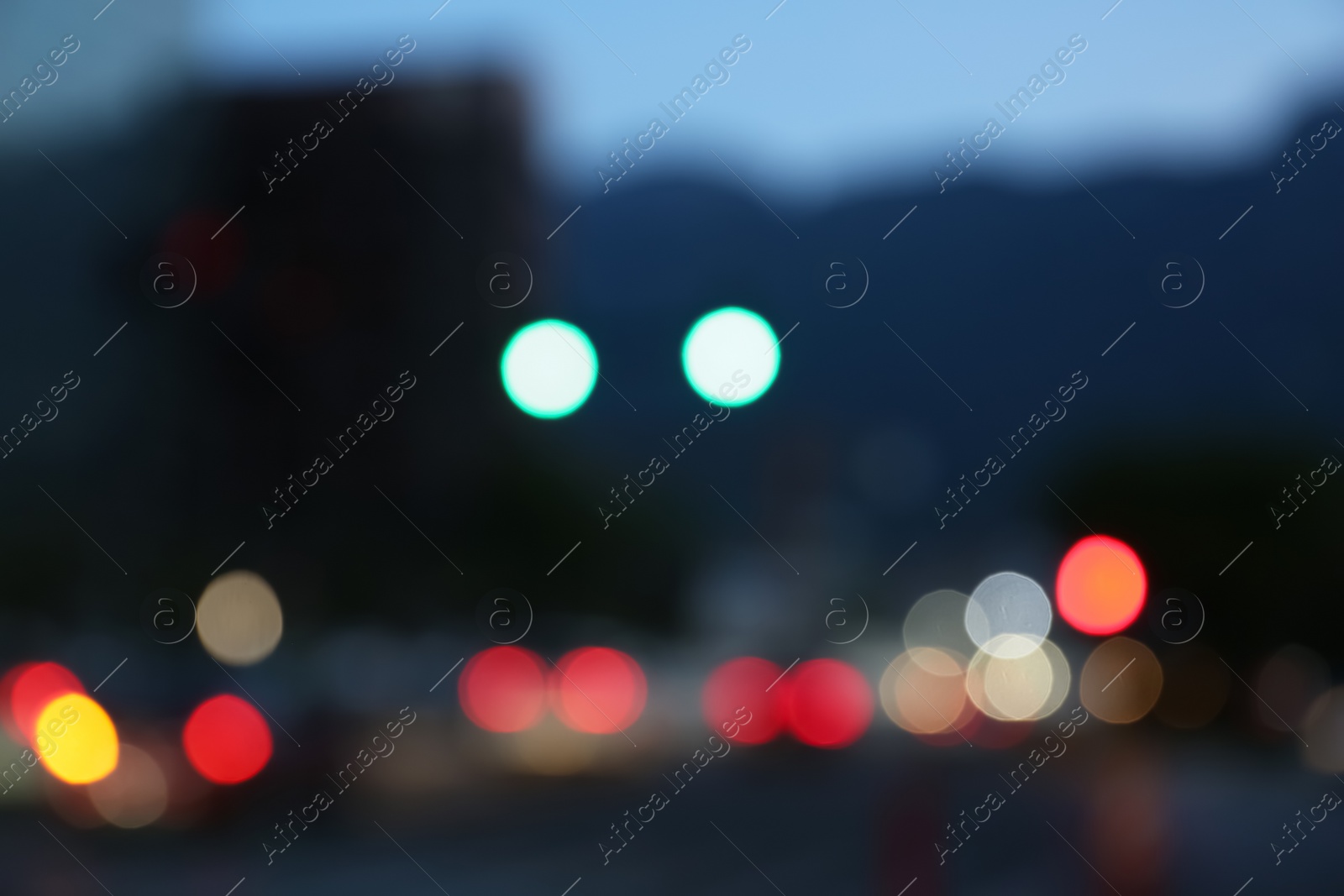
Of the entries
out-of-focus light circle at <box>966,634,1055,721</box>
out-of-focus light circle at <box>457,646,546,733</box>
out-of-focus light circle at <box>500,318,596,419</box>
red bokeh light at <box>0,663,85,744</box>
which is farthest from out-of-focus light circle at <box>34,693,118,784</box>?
out-of-focus light circle at <box>966,634,1055,721</box>

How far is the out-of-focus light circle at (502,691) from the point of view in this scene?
603 inches

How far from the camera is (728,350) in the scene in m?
3.80

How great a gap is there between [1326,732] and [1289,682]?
2.93 m

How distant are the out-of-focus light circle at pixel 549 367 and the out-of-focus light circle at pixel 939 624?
89.4 ft

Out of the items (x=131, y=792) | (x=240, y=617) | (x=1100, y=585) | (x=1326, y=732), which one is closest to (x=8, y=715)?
(x=131, y=792)

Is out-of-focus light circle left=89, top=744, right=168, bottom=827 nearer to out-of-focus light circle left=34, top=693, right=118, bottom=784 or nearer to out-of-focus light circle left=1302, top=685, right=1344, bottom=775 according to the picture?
out-of-focus light circle left=34, top=693, right=118, bottom=784

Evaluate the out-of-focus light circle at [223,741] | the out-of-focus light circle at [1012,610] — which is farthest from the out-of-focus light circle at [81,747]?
the out-of-focus light circle at [1012,610]

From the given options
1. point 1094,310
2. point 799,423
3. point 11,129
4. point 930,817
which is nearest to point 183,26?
point 11,129

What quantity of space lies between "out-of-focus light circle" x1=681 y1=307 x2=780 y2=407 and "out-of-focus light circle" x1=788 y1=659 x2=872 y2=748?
14387 mm

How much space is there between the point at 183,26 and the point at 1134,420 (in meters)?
25.9

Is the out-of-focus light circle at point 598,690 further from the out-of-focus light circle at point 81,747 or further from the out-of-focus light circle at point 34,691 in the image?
the out-of-focus light circle at point 81,747

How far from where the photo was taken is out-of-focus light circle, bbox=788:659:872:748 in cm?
1825

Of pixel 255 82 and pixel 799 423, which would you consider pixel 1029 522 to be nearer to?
Answer: pixel 255 82

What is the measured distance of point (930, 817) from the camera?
4.20 m
